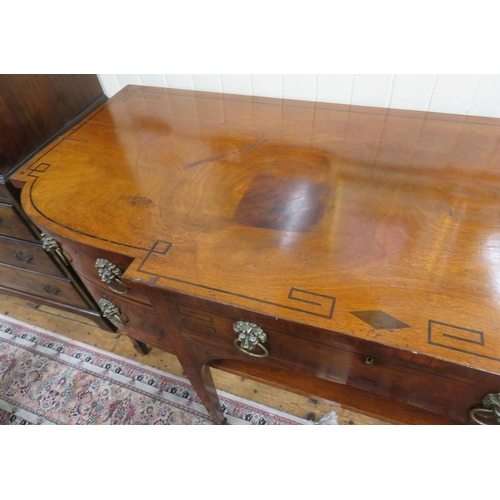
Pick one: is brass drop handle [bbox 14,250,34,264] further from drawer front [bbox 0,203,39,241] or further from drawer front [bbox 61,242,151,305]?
drawer front [bbox 61,242,151,305]

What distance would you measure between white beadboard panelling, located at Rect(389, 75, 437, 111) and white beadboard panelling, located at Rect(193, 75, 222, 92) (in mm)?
546

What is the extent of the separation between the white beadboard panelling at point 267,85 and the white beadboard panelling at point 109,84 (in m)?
0.54

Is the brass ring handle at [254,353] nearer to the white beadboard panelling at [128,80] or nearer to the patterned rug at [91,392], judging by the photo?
the patterned rug at [91,392]

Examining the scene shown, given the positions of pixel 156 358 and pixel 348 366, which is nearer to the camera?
pixel 348 366

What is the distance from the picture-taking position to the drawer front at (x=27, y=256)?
1186 mm

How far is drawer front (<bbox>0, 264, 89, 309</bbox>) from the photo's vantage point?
131cm

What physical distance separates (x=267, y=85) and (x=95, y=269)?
0.75m

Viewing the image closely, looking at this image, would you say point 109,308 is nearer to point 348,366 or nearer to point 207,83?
point 348,366

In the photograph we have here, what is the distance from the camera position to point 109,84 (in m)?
1.22

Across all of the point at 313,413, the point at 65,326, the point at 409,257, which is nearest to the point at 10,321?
the point at 65,326

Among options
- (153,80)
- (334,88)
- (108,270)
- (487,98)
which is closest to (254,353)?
(108,270)

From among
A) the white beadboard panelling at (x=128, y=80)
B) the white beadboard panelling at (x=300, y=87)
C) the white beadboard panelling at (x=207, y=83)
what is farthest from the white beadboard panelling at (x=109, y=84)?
the white beadboard panelling at (x=300, y=87)

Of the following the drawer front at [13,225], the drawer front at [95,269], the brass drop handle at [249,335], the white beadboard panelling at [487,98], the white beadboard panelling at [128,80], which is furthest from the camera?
the white beadboard panelling at [128,80]
